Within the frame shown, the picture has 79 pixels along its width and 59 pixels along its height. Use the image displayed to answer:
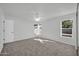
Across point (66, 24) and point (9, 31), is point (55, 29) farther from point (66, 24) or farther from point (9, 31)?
point (9, 31)

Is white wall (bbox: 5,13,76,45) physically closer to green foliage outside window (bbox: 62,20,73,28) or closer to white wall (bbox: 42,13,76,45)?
white wall (bbox: 42,13,76,45)

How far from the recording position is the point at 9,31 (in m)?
3.74

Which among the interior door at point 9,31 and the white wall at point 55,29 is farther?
the interior door at point 9,31

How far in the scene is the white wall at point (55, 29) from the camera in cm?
336

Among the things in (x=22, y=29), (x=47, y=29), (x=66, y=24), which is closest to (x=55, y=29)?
(x=47, y=29)

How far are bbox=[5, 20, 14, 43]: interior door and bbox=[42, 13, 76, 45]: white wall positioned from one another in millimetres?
1203

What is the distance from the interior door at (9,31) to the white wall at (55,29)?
1203 mm

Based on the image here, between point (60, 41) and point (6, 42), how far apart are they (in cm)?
203

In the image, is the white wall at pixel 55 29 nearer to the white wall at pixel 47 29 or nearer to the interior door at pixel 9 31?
the white wall at pixel 47 29

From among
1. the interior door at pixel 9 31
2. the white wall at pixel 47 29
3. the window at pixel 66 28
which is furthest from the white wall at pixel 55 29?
the interior door at pixel 9 31

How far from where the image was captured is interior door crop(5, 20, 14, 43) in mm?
3553

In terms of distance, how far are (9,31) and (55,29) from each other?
1809mm

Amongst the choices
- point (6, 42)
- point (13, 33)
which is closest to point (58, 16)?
point (13, 33)

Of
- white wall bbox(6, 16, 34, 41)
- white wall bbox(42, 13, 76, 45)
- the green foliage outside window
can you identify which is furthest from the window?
white wall bbox(6, 16, 34, 41)
